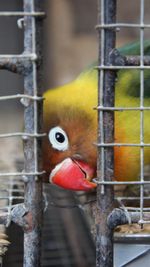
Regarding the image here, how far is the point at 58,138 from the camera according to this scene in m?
0.95

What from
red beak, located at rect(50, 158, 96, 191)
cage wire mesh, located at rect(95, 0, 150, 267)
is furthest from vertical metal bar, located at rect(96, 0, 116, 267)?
red beak, located at rect(50, 158, 96, 191)

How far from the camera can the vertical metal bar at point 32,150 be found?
686 mm

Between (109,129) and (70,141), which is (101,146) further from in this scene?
(70,141)

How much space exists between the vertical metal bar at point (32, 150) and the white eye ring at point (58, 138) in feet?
0.74

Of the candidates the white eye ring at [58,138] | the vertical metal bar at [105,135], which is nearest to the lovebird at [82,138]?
the white eye ring at [58,138]

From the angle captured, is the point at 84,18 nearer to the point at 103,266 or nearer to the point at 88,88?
the point at 88,88

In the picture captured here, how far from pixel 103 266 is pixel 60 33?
1.65m

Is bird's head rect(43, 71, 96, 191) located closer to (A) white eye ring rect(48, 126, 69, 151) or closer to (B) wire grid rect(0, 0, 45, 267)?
(A) white eye ring rect(48, 126, 69, 151)

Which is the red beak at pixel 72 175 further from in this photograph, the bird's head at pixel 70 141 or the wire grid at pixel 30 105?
the wire grid at pixel 30 105

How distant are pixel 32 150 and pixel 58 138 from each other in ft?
0.80

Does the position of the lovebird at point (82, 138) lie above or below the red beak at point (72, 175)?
above

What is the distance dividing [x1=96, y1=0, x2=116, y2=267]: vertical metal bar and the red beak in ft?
0.52

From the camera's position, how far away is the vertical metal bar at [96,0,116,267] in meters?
0.69

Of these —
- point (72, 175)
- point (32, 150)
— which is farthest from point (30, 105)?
point (72, 175)
